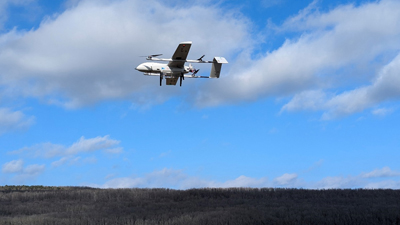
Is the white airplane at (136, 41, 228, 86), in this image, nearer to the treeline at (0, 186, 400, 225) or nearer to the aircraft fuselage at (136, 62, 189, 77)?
the aircraft fuselage at (136, 62, 189, 77)

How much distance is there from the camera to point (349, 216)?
1800 cm

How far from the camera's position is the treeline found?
18359 mm

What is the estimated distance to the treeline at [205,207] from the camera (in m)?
18.4

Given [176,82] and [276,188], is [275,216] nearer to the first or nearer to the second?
[276,188]

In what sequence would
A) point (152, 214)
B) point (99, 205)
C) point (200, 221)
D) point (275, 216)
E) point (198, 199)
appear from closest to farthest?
1. point (200, 221)
2. point (275, 216)
3. point (152, 214)
4. point (99, 205)
5. point (198, 199)

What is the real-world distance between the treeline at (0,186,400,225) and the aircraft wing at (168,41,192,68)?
9996mm

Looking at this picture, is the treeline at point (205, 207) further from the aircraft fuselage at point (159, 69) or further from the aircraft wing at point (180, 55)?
the aircraft wing at point (180, 55)

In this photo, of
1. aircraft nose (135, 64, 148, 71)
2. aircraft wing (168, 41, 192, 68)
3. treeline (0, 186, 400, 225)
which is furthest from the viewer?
aircraft nose (135, 64, 148, 71)

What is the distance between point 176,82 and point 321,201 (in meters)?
15.0

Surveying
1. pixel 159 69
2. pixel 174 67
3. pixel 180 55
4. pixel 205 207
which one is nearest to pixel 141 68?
pixel 159 69


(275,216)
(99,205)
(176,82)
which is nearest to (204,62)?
(176,82)

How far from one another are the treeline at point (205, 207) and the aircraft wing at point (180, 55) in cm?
1000

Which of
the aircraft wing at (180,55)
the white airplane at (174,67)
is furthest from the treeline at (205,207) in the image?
the aircraft wing at (180,55)

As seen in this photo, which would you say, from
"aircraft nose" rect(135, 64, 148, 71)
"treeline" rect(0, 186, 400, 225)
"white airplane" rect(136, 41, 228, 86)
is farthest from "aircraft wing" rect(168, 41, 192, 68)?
"treeline" rect(0, 186, 400, 225)
